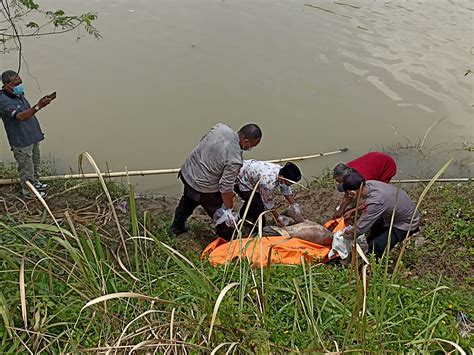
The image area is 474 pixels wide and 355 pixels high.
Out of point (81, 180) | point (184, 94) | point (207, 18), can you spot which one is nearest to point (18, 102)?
point (81, 180)

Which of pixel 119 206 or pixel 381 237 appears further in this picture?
pixel 119 206

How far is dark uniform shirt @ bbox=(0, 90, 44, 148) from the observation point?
452 centimetres

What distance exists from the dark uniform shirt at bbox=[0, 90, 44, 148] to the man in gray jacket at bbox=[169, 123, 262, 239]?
1652 millimetres

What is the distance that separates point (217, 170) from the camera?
401cm

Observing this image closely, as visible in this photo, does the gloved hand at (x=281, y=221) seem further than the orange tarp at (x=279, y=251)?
Yes

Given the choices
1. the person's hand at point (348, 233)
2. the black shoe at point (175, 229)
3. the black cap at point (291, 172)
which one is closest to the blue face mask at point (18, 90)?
the black shoe at point (175, 229)

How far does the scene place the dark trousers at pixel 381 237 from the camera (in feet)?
13.5

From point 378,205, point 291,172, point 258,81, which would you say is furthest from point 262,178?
point 258,81

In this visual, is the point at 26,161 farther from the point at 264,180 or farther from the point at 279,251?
the point at 279,251

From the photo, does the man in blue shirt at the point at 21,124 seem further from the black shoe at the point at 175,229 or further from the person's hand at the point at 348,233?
the person's hand at the point at 348,233

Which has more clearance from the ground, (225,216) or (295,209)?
(225,216)

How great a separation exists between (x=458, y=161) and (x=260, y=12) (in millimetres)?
6067

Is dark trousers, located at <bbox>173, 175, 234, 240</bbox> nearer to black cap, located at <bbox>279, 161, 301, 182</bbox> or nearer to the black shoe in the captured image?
the black shoe

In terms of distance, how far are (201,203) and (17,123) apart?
1.98 m
